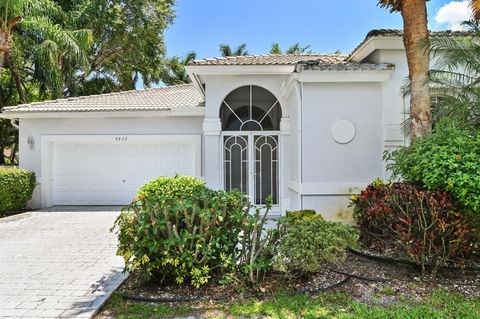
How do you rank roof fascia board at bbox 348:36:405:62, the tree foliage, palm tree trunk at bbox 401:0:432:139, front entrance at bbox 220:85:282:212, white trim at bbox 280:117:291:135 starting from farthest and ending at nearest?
the tree foliage
front entrance at bbox 220:85:282:212
white trim at bbox 280:117:291:135
roof fascia board at bbox 348:36:405:62
palm tree trunk at bbox 401:0:432:139

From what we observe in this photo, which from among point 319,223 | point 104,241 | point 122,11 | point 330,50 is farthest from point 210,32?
point 319,223

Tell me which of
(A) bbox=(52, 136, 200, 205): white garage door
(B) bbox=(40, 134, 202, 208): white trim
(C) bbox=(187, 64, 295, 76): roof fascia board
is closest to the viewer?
(C) bbox=(187, 64, 295, 76): roof fascia board

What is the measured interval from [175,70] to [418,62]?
1047 inches

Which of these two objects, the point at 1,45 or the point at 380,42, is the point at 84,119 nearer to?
the point at 1,45

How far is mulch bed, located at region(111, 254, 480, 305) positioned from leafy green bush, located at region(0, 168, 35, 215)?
31.2 ft

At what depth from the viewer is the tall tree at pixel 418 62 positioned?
7867 millimetres

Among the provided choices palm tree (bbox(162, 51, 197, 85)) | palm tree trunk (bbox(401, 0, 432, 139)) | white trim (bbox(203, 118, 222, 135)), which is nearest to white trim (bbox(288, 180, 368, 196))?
palm tree trunk (bbox(401, 0, 432, 139))

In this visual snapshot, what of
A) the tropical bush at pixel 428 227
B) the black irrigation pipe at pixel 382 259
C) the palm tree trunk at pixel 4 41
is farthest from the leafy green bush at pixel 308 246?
the palm tree trunk at pixel 4 41

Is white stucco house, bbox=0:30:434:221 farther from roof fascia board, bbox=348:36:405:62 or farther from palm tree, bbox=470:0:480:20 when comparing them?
palm tree, bbox=470:0:480:20

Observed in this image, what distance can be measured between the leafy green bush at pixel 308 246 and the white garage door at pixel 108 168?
9.64 meters

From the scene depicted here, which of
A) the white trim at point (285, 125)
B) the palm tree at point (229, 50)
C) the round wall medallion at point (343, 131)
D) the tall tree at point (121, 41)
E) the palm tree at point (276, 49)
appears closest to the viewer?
the round wall medallion at point (343, 131)

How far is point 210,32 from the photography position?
31062mm

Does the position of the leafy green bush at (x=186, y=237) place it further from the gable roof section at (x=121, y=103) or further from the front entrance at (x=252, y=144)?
the gable roof section at (x=121, y=103)

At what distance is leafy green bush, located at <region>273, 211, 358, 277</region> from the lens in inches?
212
